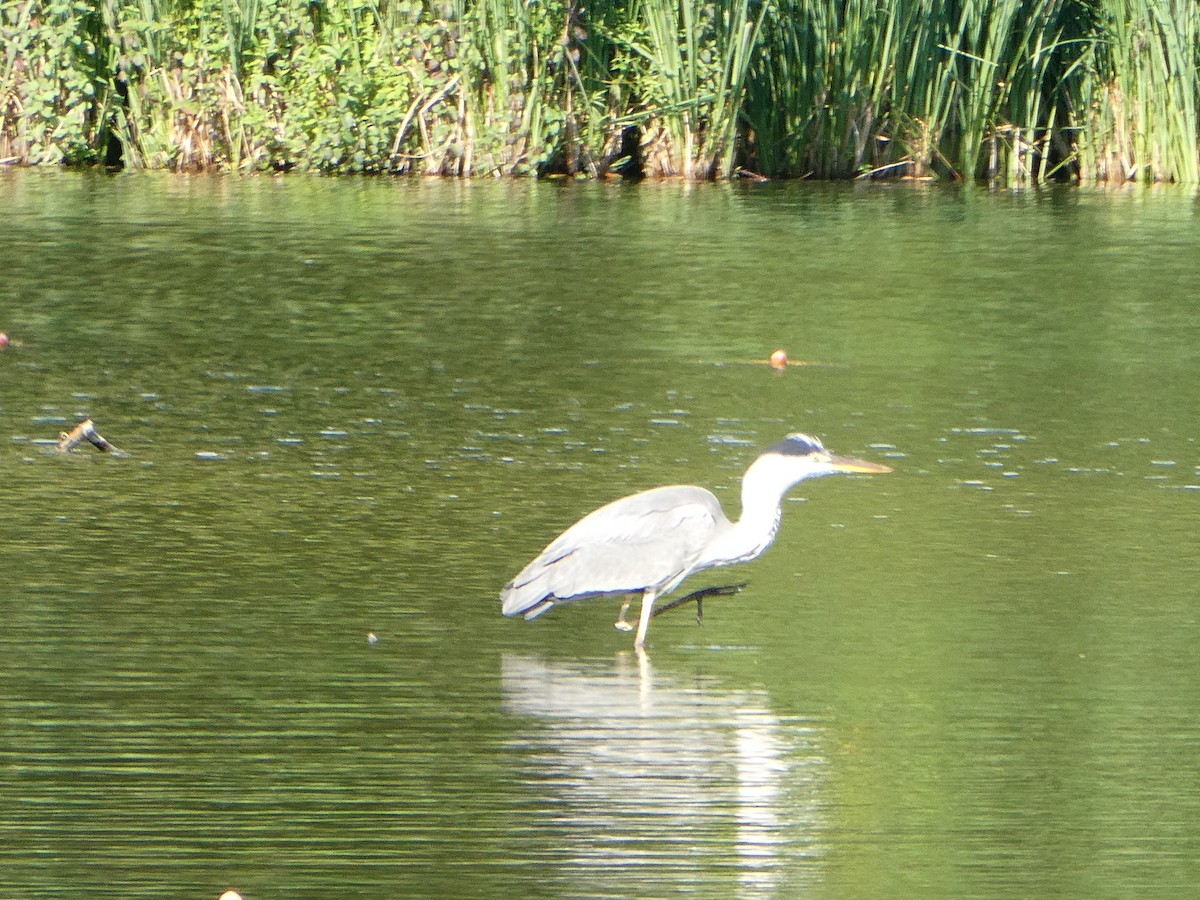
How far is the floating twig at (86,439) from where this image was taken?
9.55m

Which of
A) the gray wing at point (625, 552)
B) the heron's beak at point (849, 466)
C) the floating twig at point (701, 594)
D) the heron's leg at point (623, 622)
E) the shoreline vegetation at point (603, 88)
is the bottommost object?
the heron's leg at point (623, 622)

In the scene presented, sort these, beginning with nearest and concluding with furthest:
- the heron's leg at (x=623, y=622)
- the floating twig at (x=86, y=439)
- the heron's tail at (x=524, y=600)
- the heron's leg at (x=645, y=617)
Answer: the heron's tail at (x=524, y=600) < the heron's leg at (x=645, y=617) < the heron's leg at (x=623, y=622) < the floating twig at (x=86, y=439)

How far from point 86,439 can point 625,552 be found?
145 inches

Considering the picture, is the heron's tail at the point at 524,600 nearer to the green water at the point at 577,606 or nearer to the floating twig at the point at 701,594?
the green water at the point at 577,606

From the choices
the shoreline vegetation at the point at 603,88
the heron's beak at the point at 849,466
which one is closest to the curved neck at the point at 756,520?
the heron's beak at the point at 849,466

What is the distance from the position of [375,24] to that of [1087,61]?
7686 millimetres

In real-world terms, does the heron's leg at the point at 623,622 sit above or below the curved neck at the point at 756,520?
below

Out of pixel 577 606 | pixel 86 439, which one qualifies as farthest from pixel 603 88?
pixel 577 606

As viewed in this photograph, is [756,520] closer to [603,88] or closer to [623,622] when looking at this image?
[623,622]

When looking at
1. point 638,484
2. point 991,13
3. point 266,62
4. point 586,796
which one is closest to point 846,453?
point 638,484

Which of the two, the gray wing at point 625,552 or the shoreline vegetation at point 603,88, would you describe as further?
the shoreline vegetation at point 603,88

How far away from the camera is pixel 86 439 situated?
31.7 feet

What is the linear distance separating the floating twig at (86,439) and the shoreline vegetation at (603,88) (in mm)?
13961

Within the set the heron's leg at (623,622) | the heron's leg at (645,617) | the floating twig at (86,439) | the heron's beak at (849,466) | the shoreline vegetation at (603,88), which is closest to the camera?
the heron's leg at (645,617)
